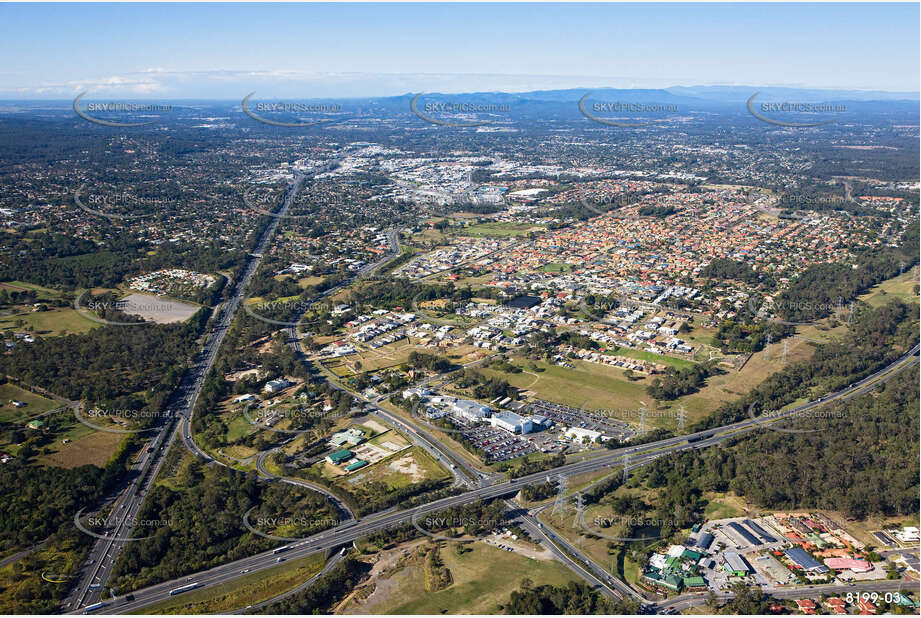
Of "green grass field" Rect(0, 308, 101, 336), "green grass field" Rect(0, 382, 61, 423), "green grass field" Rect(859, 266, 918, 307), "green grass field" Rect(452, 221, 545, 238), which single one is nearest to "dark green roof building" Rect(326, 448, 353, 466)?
"green grass field" Rect(0, 382, 61, 423)

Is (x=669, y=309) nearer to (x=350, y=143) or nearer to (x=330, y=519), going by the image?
(x=330, y=519)

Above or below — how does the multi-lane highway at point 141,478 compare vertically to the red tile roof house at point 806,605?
below

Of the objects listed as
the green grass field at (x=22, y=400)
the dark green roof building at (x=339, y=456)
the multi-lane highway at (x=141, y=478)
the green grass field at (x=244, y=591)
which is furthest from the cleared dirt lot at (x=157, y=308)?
the green grass field at (x=244, y=591)

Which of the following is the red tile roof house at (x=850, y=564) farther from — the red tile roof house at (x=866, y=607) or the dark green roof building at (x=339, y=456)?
the dark green roof building at (x=339, y=456)

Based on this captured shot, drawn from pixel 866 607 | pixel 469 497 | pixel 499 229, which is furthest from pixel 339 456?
pixel 499 229

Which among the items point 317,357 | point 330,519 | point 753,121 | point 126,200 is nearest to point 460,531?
point 330,519

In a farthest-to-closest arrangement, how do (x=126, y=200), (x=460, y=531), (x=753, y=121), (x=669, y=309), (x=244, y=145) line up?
(x=753, y=121), (x=244, y=145), (x=126, y=200), (x=669, y=309), (x=460, y=531)
